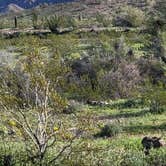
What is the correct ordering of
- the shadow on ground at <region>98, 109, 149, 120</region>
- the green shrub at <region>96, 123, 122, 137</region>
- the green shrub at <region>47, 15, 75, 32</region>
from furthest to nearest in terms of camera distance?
the green shrub at <region>47, 15, 75, 32</region>, the shadow on ground at <region>98, 109, 149, 120</region>, the green shrub at <region>96, 123, 122, 137</region>

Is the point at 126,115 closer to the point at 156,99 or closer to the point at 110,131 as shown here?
the point at 156,99

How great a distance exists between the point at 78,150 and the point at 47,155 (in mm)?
811

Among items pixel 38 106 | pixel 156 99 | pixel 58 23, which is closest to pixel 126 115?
pixel 156 99

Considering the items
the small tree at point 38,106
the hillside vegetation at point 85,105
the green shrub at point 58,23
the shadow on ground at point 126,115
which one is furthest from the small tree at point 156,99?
the green shrub at point 58,23

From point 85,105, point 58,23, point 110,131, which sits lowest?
point 85,105

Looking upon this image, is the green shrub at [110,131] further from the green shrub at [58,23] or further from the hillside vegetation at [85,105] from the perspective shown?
the green shrub at [58,23]

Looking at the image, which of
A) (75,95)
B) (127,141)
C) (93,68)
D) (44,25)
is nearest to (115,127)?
(127,141)

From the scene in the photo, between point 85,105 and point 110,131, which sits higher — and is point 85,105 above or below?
below

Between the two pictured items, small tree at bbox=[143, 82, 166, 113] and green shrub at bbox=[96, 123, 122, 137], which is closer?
green shrub at bbox=[96, 123, 122, 137]

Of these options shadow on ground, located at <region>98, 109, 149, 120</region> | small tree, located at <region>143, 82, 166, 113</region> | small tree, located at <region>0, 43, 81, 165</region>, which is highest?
small tree, located at <region>0, 43, 81, 165</region>

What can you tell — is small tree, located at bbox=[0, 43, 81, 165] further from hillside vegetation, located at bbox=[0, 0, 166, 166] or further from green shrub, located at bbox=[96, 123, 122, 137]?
green shrub, located at bbox=[96, 123, 122, 137]

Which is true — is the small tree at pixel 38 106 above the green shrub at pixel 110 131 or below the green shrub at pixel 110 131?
above

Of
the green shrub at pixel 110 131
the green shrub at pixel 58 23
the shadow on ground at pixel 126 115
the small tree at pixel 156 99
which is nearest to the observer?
the green shrub at pixel 110 131

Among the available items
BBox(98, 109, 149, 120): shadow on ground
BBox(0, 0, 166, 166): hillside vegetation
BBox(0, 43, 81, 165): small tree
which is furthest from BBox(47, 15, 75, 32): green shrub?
BBox(0, 43, 81, 165): small tree
